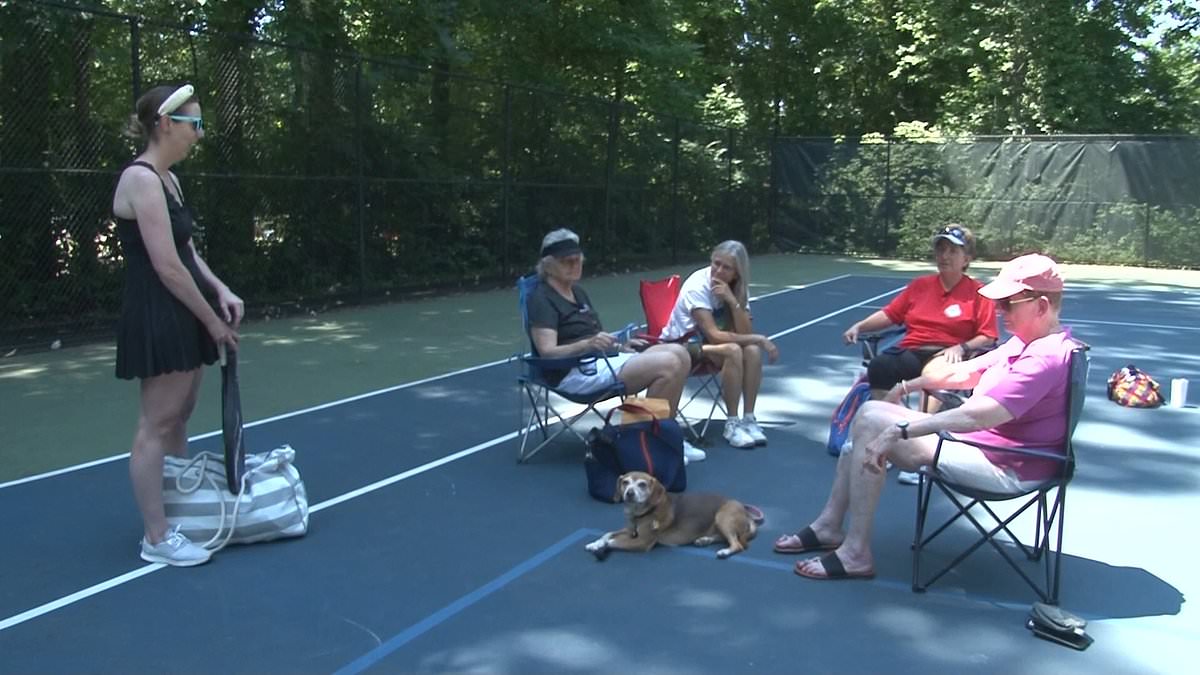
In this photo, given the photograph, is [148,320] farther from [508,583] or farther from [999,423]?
[999,423]

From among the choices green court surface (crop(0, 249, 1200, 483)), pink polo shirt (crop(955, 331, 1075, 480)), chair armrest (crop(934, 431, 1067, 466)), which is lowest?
green court surface (crop(0, 249, 1200, 483))

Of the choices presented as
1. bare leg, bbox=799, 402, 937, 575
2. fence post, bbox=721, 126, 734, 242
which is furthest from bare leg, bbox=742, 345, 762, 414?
fence post, bbox=721, 126, 734, 242

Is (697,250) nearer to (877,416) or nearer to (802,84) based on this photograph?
(802,84)

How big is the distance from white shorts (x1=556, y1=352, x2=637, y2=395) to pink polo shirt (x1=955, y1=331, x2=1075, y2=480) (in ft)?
6.82

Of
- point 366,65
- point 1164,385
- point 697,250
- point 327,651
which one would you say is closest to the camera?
point 327,651

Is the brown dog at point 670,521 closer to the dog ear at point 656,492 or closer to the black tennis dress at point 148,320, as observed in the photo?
the dog ear at point 656,492

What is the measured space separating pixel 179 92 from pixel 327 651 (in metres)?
2.00

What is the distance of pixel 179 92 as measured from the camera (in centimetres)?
368

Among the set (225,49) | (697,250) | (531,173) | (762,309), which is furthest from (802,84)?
(225,49)

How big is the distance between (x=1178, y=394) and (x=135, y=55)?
28.4ft

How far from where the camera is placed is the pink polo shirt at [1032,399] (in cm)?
343

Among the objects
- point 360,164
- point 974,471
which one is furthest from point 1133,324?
point 974,471

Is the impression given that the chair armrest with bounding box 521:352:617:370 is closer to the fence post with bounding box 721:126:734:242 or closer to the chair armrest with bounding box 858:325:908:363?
the chair armrest with bounding box 858:325:908:363

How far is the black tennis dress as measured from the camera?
370 centimetres
